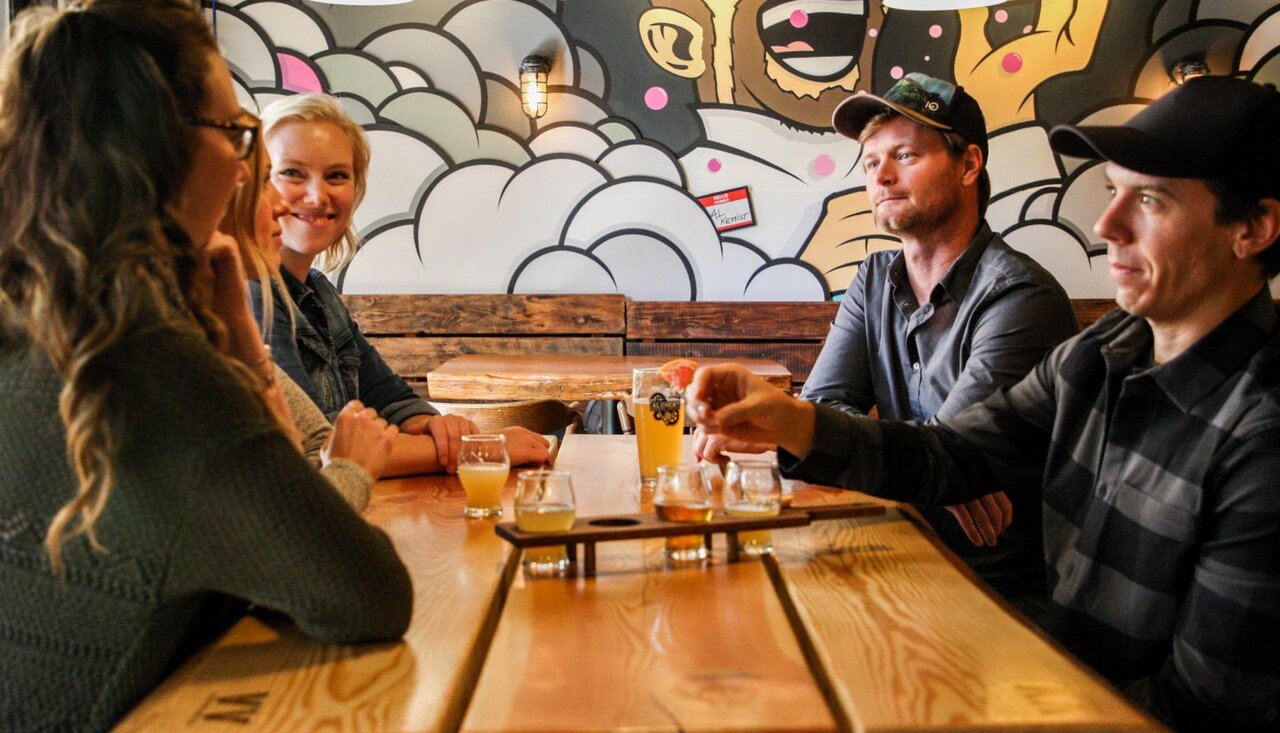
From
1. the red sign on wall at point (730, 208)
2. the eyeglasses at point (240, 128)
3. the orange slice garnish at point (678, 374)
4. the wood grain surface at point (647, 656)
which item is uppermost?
the red sign on wall at point (730, 208)

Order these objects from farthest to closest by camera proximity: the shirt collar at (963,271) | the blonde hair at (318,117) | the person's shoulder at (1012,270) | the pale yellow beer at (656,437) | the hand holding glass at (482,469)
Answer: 1. the blonde hair at (318,117)
2. the shirt collar at (963,271)
3. the person's shoulder at (1012,270)
4. the pale yellow beer at (656,437)
5. the hand holding glass at (482,469)

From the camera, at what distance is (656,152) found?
19.2 ft

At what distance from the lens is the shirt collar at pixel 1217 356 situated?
5.67 feet

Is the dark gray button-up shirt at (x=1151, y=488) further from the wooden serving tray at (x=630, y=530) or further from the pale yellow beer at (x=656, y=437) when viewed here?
the wooden serving tray at (x=630, y=530)

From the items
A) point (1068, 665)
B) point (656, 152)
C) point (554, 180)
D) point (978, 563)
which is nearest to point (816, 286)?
point (656, 152)

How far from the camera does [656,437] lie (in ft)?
7.21

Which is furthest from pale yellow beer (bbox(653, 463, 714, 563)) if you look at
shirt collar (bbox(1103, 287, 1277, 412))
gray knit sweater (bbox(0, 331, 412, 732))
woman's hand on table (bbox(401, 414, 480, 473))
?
woman's hand on table (bbox(401, 414, 480, 473))

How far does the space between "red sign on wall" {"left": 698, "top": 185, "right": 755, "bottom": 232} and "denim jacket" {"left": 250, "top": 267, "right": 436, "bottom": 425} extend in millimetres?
2880

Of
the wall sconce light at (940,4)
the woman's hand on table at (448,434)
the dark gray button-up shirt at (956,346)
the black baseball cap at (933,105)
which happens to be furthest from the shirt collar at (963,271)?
the wall sconce light at (940,4)

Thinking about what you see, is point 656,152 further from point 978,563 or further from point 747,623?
point 747,623

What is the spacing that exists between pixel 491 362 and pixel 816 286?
178 centimetres

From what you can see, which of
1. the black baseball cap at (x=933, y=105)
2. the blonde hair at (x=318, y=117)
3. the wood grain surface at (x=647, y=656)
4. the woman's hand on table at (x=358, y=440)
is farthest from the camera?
the blonde hair at (x=318, y=117)

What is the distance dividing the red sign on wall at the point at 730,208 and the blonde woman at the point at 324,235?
2.75 m

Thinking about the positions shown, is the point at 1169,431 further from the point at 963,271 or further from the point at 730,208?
the point at 730,208
